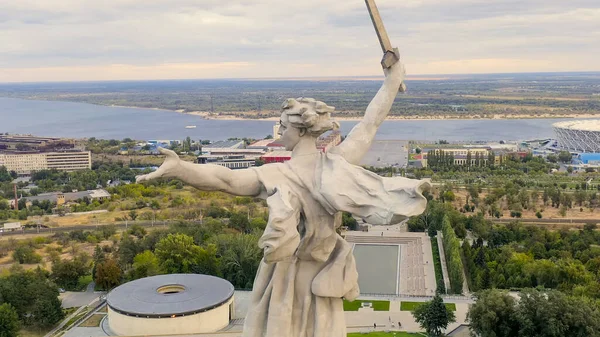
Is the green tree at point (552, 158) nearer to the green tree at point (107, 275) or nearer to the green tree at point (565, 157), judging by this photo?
the green tree at point (565, 157)

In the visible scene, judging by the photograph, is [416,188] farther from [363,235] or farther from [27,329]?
[363,235]

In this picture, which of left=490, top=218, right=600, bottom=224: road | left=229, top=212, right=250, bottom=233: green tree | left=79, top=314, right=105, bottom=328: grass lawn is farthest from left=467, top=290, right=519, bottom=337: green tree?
left=490, top=218, right=600, bottom=224: road

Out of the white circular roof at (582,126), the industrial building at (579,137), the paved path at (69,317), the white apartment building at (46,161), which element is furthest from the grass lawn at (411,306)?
the white circular roof at (582,126)

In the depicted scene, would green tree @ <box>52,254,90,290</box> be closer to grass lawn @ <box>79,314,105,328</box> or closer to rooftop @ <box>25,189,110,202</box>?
grass lawn @ <box>79,314,105,328</box>

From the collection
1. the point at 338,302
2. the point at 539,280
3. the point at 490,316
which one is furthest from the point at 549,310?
the point at 338,302

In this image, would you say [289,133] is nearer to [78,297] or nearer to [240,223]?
[78,297]

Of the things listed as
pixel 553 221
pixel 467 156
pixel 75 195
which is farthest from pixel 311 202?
pixel 467 156
